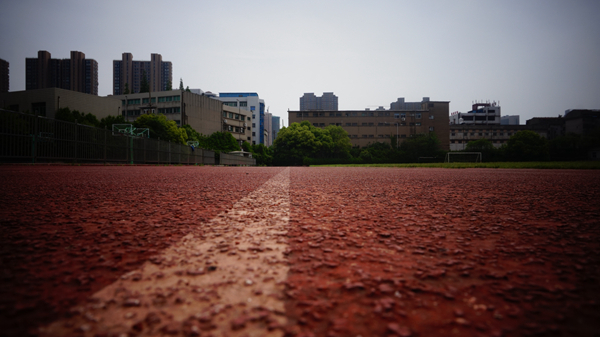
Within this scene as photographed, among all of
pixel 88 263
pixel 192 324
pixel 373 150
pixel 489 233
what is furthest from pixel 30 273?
pixel 373 150

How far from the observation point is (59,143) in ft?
39.4

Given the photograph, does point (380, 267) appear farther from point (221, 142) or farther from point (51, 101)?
point (51, 101)

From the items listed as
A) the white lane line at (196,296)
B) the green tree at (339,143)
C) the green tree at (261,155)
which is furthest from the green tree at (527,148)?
the white lane line at (196,296)

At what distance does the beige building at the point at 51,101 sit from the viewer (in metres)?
50.4

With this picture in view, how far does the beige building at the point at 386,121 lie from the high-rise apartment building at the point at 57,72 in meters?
127

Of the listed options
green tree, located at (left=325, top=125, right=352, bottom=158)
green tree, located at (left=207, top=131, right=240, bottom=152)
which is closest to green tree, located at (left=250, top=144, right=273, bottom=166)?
green tree, located at (left=207, top=131, right=240, bottom=152)

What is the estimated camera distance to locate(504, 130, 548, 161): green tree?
2325 inches

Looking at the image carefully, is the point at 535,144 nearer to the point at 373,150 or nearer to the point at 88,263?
the point at 373,150

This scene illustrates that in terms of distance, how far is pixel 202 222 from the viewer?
171cm

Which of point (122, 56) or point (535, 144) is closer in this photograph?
point (535, 144)

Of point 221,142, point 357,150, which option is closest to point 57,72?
point 221,142

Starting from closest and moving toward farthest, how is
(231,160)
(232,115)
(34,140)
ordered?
(34,140) < (231,160) < (232,115)

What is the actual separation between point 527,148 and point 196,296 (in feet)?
250

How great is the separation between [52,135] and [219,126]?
217ft
